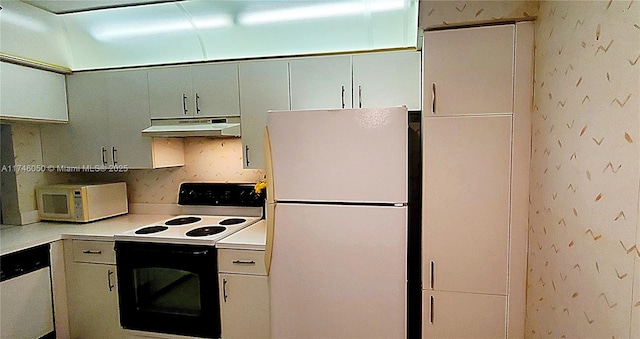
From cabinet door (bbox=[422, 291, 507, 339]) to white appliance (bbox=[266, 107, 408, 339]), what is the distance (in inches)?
5.3

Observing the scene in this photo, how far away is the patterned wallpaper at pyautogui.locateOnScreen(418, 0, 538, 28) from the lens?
156 cm

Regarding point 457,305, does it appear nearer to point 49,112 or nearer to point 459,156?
point 459,156

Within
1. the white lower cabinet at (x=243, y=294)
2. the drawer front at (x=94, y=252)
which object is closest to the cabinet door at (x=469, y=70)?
the white lower cabinet at (x=243, y=294)

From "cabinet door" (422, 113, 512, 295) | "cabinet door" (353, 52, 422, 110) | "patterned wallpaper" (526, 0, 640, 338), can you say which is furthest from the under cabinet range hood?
"patterned wallpaper" (526, 0, 640, 338)

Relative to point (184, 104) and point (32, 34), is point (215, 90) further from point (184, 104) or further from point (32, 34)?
point (32, 34)

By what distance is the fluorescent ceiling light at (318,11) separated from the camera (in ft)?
7.23

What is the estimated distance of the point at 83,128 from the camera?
8.84 ft

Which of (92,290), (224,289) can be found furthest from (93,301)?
(224,289)

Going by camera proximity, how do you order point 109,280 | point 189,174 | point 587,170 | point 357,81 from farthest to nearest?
point 189,174
point 109,280
point 357,81
point 587,170

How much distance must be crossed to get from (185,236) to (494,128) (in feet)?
5.95

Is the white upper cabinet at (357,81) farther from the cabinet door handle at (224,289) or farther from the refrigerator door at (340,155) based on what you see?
the cabinet door handle at (224,289)

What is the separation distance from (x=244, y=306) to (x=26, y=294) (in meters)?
1.33

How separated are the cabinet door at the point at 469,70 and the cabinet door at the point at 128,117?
195cm

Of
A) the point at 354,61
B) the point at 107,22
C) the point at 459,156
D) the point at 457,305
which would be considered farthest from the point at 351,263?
the point at 107,22
